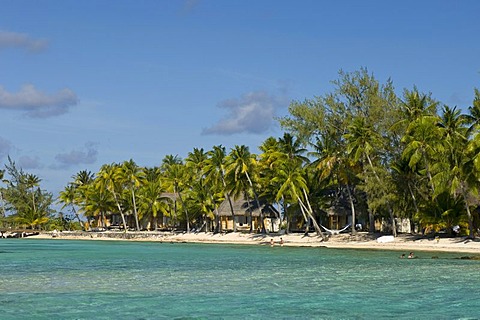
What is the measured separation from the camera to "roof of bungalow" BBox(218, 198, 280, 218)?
227 ft

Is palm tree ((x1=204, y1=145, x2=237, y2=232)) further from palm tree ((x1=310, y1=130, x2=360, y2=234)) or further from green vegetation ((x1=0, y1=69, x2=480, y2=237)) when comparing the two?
palm tree ((x1=310, y1=130, x2=360, y2=234))

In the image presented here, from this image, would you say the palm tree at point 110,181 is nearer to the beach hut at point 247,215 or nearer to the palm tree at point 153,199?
the palm tree at point 153,199

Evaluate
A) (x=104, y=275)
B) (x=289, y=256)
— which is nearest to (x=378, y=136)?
(x=289, y=256)

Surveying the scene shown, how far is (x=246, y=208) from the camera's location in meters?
71.6

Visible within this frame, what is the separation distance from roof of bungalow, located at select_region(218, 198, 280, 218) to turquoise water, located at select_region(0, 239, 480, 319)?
30.4m

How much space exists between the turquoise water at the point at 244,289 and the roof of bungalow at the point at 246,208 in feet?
99.7

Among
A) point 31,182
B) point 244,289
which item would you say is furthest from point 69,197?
point 244,289

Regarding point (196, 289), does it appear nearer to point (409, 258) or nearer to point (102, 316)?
point (102, 316)

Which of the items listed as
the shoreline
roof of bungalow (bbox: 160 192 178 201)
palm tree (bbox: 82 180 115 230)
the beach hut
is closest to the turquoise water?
the shoreline

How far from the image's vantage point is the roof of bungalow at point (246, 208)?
227 ft

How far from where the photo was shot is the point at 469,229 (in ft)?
154

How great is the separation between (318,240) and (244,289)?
32505 millimetres

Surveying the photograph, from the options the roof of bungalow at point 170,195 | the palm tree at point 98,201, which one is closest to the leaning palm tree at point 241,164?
the roof of bungalow at point 170,195

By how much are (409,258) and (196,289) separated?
18370mm
